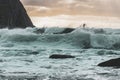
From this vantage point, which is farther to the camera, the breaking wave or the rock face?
the rock face

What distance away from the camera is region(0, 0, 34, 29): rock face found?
85188mm

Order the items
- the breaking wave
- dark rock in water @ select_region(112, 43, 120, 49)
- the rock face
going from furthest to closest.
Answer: the rock face < the breaking wave < dark rock in water @ select_region(112, 43, 120, 49)

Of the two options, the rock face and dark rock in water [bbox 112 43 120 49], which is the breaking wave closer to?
dark rock in water [bbox 112 43 120 49]

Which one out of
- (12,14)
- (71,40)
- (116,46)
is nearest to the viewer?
(116,46)

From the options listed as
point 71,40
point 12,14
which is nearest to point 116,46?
point 71,40

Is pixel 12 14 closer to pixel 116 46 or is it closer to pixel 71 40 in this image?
pixel 71 40

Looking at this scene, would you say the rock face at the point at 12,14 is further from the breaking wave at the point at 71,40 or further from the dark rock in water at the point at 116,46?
the dark rock in water at the point at 116,46

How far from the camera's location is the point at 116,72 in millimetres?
15922

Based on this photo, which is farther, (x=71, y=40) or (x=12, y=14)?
(x=12, y=14)

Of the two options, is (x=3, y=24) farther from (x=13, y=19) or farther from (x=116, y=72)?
(x=116, y=72)

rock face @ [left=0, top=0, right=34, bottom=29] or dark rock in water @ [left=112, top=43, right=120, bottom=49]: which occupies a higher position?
rock face @ [left=0, top=0, right=34, bottom=29]

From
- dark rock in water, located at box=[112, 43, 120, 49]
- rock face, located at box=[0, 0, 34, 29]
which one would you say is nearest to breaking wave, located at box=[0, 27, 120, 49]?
dark rock in water, located at box=[112, 43, 120, 49]

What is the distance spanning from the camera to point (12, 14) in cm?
8644

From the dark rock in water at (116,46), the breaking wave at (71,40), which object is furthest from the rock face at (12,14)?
the dark rock in water at (116,46)
